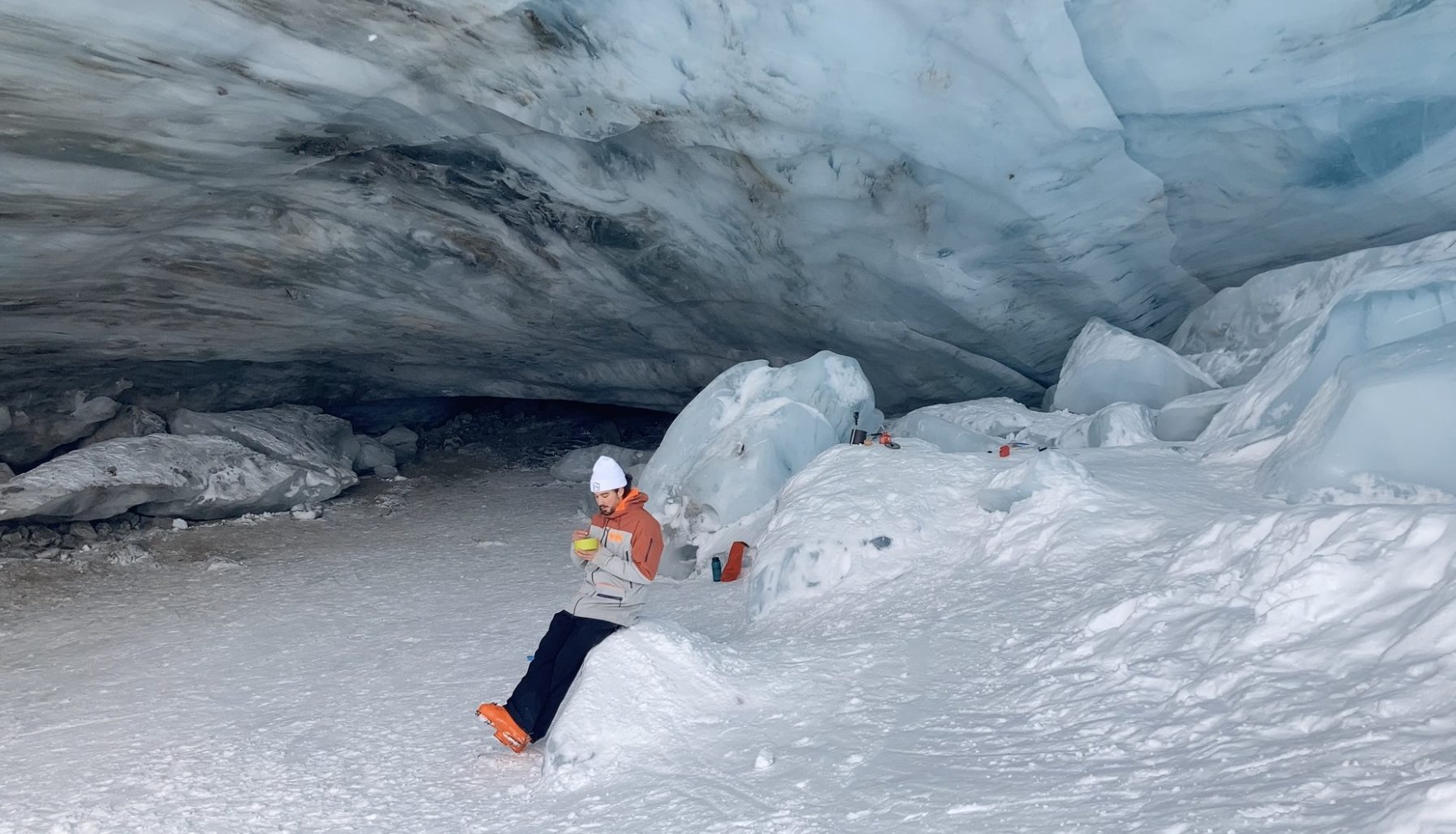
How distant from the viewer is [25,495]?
22.7 ft

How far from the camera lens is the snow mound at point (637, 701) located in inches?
118

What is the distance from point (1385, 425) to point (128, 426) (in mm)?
8993

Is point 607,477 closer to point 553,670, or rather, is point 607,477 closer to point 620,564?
point 620,564

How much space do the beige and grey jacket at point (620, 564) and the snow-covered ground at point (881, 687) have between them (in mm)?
154

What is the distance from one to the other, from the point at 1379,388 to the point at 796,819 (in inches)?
90.2

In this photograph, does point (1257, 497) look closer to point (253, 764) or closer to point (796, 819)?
point (796, 819)

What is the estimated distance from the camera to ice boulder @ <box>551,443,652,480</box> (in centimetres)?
938

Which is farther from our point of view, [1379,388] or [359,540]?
[359,540]

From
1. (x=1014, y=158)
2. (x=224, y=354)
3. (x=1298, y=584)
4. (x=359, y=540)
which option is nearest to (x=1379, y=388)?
(x=1298, y=584)

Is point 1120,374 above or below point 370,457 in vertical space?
above

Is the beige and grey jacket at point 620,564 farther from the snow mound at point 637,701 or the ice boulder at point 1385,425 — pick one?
the ice boulder at point 1385,425

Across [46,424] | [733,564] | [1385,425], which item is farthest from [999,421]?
[46,424]

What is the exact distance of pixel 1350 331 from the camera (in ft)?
14.0

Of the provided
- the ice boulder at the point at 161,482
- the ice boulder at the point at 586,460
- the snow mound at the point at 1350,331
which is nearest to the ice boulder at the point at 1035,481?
the snow mound at the point at 1350,331
